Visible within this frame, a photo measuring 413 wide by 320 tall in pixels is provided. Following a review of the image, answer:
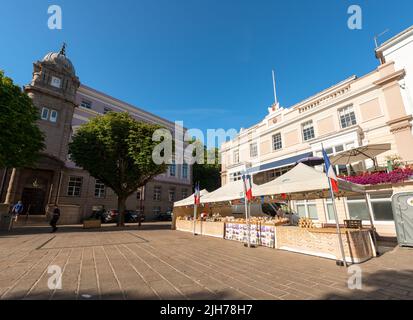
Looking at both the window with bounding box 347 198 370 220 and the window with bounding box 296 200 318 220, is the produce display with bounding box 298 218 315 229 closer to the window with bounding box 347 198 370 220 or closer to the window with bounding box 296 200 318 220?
the window with bounding box 347 198 370 220

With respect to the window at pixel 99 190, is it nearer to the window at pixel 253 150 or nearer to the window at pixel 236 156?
the window at pixel 236 156

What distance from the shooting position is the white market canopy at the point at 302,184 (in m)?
6.99

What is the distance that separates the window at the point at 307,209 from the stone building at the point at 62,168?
18.6 m

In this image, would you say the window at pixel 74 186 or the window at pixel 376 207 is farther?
the window at pixel 74 186

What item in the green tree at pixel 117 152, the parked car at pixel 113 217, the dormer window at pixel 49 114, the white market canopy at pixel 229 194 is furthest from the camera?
the dormer window at pixel 49 114

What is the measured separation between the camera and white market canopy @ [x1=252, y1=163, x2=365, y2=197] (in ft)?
22.9

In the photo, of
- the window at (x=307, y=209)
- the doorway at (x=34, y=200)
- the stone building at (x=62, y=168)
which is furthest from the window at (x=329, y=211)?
the doorway at (x=34, y=200)

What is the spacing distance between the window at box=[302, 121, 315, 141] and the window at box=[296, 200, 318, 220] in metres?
6.48

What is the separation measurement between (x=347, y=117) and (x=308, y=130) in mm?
3389

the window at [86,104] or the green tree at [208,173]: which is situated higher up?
the window at [86,104]

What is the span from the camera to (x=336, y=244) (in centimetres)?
649

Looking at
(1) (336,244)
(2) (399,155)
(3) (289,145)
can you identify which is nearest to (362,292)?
(1) (336,244)

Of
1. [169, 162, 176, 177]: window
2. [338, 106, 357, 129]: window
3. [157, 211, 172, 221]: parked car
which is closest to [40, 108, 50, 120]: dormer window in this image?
[169, 162, 176, 177]: window

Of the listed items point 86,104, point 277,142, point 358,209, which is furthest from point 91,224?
point 86,104
